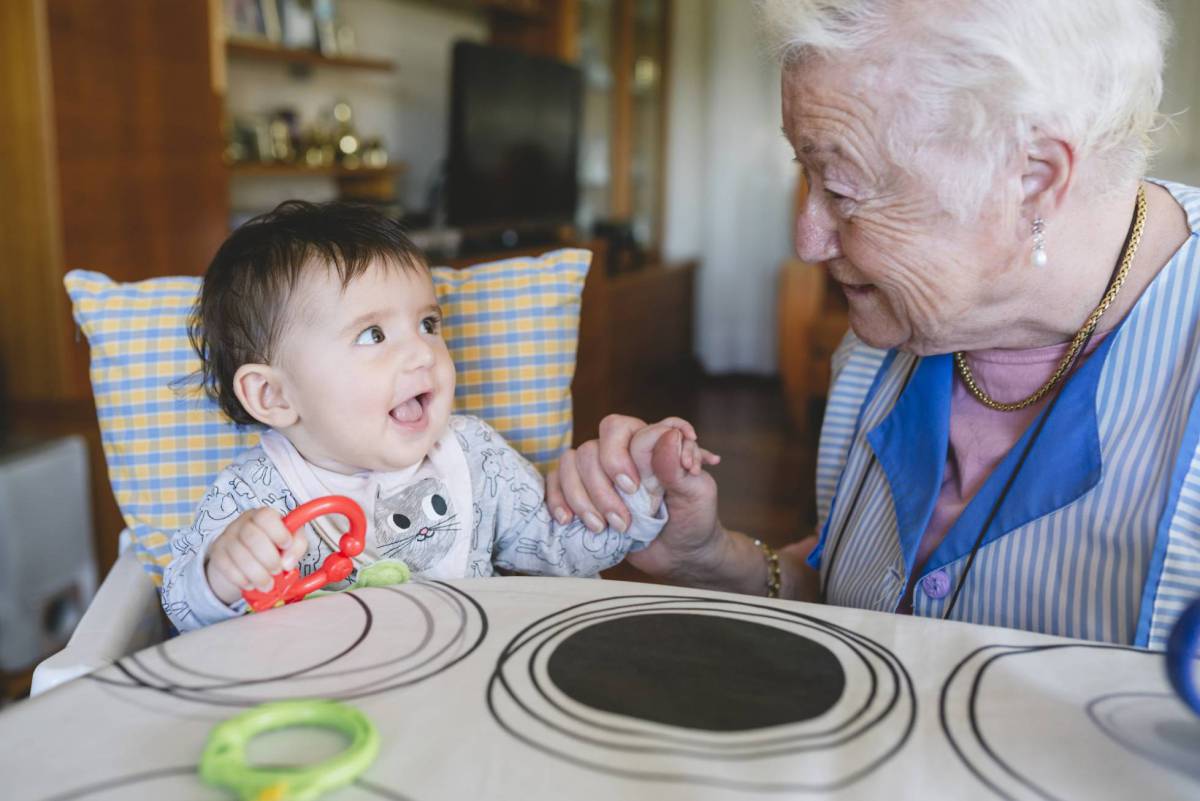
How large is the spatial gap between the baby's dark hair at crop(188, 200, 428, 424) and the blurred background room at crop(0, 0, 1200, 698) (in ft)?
1.13

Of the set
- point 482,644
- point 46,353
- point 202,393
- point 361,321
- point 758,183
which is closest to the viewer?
point 482,644

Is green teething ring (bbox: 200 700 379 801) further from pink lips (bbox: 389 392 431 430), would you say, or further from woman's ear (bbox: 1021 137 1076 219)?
woman's ear (bbox: 1021 137 1076 219)

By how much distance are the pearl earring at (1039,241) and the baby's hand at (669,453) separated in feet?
1.23

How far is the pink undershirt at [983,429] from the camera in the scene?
111 cm

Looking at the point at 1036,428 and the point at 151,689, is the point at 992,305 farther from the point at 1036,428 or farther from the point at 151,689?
the point at 151,689

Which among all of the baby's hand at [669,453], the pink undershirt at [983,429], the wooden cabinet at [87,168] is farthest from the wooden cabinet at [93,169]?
the pink undershirt at [983,429]

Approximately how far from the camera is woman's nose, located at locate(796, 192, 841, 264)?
1088 millimetres

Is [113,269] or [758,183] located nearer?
[113,269]

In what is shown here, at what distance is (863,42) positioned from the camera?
0.96m

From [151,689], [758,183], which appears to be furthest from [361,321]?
[758,183]

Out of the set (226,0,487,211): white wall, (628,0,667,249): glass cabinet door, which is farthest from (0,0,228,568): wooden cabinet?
(628,0,667,249): glass cabinet door

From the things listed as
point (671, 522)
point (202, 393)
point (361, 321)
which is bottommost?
point (671, 522)

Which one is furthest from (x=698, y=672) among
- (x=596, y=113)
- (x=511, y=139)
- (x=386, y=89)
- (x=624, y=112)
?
(x=624, y=112)

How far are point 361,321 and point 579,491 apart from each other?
0.99 feet
